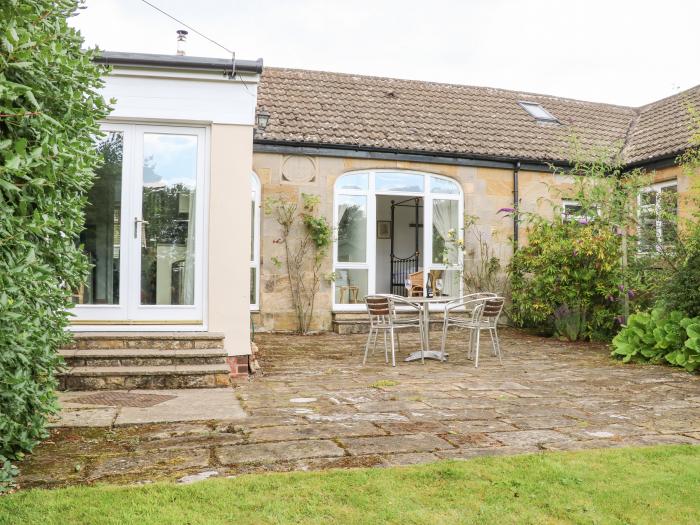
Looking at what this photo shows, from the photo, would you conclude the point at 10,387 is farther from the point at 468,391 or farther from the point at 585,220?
the point at 585,220

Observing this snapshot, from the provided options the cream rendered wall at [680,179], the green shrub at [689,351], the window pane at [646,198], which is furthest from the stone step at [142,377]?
the cream rendered wall at [680,179]

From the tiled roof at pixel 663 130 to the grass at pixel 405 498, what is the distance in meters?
9.60

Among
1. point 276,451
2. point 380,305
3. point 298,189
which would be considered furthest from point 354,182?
point 276,451

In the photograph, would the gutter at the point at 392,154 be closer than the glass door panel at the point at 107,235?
No

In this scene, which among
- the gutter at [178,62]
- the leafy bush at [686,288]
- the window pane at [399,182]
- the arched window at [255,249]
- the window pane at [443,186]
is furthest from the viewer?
the window pane at [443,186]

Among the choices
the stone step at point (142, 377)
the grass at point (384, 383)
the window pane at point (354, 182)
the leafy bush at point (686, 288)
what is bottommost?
the grass at point (384, 383)

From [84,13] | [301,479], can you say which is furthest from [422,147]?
[301,479]

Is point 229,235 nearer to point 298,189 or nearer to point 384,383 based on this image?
point 384,383

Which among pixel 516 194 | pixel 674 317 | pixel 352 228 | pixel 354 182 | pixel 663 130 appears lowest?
pixel 674 317

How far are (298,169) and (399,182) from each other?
198cm

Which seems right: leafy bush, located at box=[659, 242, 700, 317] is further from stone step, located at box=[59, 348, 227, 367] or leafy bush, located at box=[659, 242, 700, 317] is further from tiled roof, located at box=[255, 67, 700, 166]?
stone step, located at box=[59, 348, 227, 367]

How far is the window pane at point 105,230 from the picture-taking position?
21.1 ft

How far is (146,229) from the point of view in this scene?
21.6 ft

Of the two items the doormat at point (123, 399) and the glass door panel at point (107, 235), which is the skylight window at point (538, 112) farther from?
the doormat at point (123, 399)
